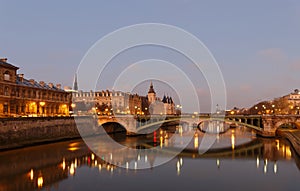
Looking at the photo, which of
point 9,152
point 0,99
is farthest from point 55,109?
point 9,152

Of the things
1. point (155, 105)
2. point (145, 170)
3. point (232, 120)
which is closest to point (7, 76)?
point (145, 170)

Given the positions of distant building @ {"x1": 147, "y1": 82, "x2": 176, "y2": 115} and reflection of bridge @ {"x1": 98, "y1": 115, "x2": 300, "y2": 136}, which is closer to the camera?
reflection of bridge @ {"x1": 98, "y1": 115, "x2": 300, "y2": 136}

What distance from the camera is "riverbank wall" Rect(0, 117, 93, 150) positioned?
3938 centimetres

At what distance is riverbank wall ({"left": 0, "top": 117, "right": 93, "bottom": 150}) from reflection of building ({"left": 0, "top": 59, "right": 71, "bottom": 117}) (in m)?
5.58

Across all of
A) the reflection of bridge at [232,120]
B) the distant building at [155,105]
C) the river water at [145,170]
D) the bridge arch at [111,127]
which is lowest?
the river water at [145,170]

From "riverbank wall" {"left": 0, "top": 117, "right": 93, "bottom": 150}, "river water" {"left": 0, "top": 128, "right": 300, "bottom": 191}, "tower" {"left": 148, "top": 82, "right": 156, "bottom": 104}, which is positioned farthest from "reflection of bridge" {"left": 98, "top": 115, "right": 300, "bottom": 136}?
"tower" {"left": 148, "top": 82, "right": 156, "bottom": 104}

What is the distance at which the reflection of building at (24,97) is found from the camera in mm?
52125

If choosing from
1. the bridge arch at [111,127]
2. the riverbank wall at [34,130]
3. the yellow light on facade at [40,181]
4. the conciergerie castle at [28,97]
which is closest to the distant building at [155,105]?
the conciergerie castle at [28,97]

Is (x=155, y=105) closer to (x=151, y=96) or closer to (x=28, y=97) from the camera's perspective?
(x=151, y=96)

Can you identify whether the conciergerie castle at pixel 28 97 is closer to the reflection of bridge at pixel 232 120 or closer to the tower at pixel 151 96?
the reflection of bridge at pixel 232 120

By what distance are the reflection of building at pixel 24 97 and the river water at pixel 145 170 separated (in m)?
17.2

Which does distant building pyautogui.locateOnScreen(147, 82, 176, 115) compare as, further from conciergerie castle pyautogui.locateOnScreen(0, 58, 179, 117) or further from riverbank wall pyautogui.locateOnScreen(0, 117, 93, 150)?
riverbank wall pyautogui.locateOnScreen(0, 117, 93, 150)

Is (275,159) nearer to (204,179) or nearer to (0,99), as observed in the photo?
(204,179)

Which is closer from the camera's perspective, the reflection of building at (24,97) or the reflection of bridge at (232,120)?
the reflection of building at (24,97)
